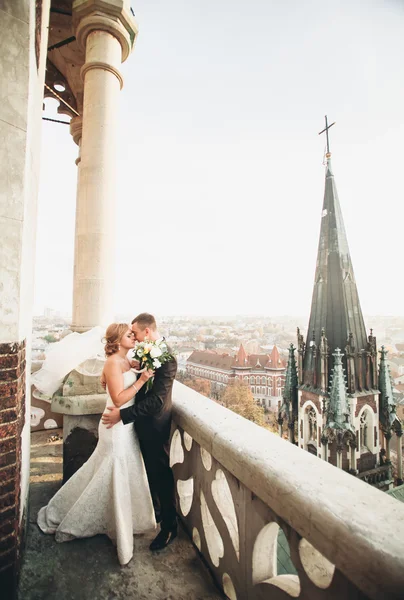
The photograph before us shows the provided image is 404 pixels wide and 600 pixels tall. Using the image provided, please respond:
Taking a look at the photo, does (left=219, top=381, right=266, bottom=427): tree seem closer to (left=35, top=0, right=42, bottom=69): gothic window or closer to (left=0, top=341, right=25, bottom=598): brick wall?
(left=0, top=341, right=25, bottom=598): brick wall

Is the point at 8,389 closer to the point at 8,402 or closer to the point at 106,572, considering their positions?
the point at 8,402

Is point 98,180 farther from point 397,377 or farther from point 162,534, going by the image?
point 397,377

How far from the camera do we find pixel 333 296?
97.6ft

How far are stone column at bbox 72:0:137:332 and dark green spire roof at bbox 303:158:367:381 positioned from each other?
94.0ft

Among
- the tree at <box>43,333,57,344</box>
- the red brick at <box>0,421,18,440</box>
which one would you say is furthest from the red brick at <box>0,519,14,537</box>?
the tree at <box>43,333,57,344</box>

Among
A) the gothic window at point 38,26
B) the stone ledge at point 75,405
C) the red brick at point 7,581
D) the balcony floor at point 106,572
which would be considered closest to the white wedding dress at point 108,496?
the balcony floor at point 106,572

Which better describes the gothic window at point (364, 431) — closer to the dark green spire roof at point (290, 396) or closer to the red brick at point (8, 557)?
the dark green spire roof at point (290, 396)

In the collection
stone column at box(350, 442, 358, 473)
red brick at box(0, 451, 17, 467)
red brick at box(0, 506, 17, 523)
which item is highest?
red brick at box(0, 451, 17, 467)

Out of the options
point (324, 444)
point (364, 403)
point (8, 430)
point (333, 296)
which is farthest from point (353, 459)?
point (8, 430)

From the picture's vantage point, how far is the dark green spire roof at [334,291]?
29.1 metres

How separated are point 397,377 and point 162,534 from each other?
252 ft

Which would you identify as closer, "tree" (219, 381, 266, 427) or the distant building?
"tree" (219, 381, 266, 427)

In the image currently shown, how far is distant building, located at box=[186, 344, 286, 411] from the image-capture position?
79.4 m

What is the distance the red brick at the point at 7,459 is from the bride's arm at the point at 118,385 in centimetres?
81
